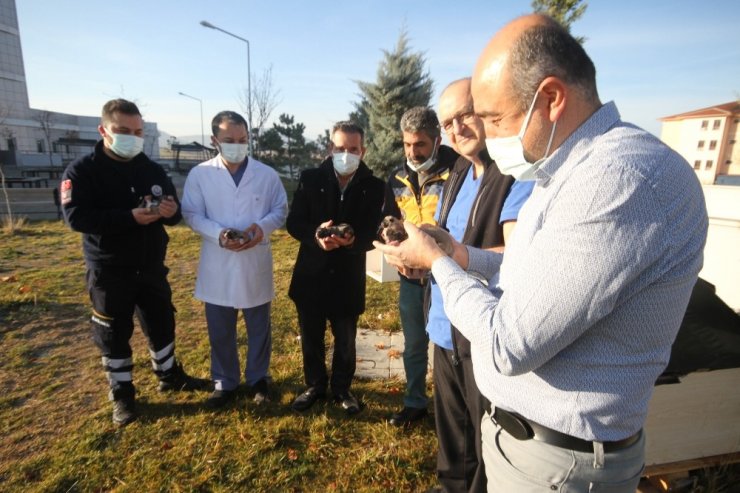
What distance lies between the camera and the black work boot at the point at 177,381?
12.4 feet

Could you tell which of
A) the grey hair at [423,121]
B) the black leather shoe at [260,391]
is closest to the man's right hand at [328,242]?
the grey hair at [423,121]

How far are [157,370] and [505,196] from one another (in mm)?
3563

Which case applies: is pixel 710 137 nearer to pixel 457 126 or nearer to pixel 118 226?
pixel 457 126

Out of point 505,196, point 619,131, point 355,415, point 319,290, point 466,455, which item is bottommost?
point 355,415

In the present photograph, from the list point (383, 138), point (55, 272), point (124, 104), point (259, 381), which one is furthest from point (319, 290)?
point (383, 138)

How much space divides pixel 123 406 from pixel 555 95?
3.88 m

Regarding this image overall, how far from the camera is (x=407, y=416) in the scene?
3.34m

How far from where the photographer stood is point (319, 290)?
335 centimetres

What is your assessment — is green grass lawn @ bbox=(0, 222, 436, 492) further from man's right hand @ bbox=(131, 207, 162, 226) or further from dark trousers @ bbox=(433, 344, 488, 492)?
man's right hand @ bbox=(131, 207, 162, 226)

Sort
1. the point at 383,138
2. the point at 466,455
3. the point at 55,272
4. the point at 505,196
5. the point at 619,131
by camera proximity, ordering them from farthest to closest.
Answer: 1. the point at 383,138
2. the point at 55,272
3. the point at 466,455
4. the point at 505,196
5. the point at 619,131

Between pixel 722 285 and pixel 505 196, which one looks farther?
pixel 722 285

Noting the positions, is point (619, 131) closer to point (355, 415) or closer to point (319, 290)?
point (319, 290)

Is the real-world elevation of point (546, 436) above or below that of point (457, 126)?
below

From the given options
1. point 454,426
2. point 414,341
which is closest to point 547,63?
point 454,426
